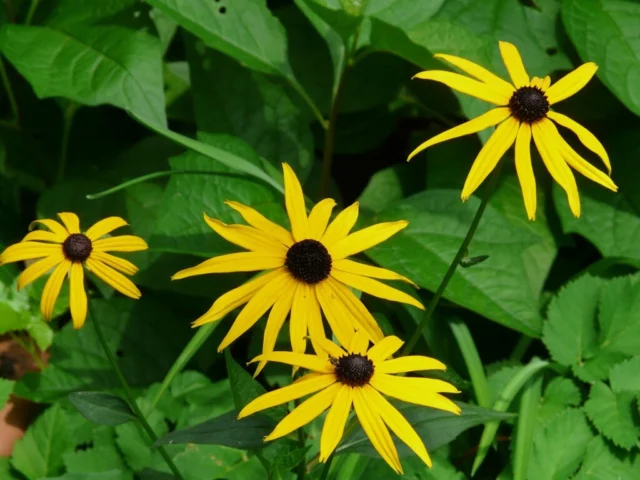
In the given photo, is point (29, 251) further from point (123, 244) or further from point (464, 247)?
point (464, 247)

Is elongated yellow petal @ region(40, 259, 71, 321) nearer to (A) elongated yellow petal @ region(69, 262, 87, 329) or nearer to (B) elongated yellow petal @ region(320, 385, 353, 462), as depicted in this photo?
(A) elongated yellow petal @ region(69, 262, 87, 329)

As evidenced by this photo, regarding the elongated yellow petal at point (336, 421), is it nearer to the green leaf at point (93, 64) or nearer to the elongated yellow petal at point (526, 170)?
the elongated yellow petal at point (526, 170)

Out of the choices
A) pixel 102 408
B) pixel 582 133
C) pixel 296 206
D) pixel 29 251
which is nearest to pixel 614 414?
pixel 582 133

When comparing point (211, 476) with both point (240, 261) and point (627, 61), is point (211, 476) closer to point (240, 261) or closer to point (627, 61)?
point (240, 261)

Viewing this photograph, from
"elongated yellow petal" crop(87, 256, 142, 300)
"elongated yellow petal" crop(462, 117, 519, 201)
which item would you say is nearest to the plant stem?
"elongated yellow petal" crop(462, 117, 519, 201)

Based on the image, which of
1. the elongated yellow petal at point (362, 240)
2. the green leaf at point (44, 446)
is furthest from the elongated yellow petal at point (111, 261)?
the green leaf at point (44, 446)
